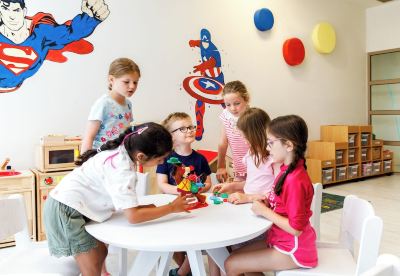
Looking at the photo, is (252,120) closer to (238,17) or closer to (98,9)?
(98,9)

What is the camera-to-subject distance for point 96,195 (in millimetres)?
1541

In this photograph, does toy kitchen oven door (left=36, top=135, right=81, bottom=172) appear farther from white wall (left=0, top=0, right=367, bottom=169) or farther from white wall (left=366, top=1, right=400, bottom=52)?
white wall (left=366, top=1, right=400, bottom=52)

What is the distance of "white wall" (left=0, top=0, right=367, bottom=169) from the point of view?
11.6 feet

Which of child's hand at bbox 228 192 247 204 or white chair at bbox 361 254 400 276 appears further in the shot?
child's hand at bbox 228 192 247 204

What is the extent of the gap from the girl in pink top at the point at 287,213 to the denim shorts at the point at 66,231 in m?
0.65

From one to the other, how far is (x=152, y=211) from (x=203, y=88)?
3.29m

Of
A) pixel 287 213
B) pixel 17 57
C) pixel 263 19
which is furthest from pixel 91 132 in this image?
pixel 263 19

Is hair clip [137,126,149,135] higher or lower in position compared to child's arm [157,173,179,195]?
higher

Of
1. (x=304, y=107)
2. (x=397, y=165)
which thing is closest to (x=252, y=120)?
(x=304, y=107)

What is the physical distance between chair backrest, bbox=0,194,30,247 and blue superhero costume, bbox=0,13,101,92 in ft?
6.74

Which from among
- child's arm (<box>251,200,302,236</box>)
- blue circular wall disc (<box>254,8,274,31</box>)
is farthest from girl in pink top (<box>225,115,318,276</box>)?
blue circular wall disc (<box>254,8,274,31</box>)

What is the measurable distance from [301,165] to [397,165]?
6.28 m

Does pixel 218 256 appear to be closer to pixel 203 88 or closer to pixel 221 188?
pixel 221 188

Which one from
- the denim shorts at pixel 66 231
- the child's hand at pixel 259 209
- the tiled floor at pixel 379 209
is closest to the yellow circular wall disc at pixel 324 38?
the tiled floor at pixel 379 209
